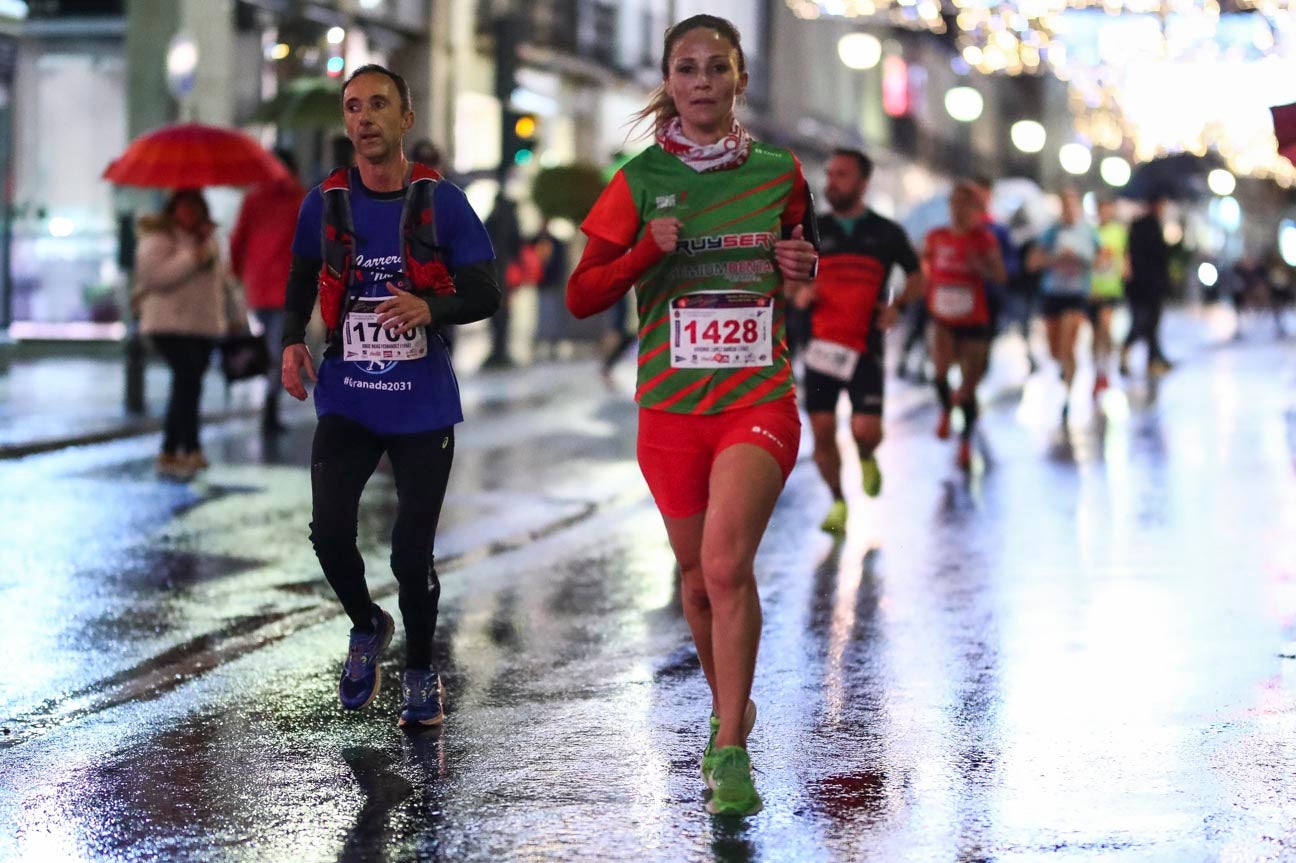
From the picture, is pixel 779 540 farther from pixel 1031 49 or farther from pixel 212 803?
pixel 1031 49

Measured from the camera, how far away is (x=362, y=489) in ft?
21.0

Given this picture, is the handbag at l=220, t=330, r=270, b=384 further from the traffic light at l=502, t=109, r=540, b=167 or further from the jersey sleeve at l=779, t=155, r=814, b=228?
the traffic light at l=502, t=109, r=540, b=167

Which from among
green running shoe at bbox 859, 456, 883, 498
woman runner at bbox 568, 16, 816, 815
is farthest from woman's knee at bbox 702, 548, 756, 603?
green running shoe at bbox 859, 456, 883, 498

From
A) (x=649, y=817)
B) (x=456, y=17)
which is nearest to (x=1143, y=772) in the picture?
(x=649, y=817)

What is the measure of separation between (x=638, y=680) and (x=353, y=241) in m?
1.81

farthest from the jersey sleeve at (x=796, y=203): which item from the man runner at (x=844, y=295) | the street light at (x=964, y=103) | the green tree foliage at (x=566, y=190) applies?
the street light at (x=964, y=103)

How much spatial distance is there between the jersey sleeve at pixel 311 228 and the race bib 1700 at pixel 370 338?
0.67 feet

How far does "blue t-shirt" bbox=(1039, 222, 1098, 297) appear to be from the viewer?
20.2m

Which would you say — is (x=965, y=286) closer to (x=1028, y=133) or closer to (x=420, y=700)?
(x=420, y=700)

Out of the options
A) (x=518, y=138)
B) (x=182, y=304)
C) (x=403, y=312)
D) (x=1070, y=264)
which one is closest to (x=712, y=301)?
(x=403, y=312)

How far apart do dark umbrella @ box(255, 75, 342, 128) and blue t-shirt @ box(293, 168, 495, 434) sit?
13.5 m

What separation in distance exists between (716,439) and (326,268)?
1.34m

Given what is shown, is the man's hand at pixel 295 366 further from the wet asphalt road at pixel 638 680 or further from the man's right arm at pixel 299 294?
the wet asphalt road at pixel 638 680

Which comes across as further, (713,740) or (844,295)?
(844,295)
